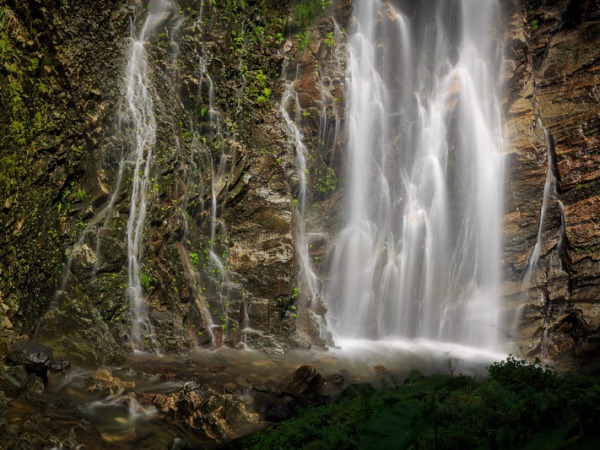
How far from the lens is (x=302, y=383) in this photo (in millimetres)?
8844

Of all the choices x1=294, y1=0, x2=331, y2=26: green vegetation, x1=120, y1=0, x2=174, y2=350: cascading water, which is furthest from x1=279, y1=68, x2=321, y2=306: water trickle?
x1=120, y1=0, x2=174, y2=350: cascading water

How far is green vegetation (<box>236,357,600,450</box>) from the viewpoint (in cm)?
252

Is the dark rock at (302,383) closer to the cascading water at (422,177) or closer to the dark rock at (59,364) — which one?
the dark rock at (59,364)

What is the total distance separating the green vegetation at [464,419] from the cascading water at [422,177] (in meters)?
Answer: 8.51

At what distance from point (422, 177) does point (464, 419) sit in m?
13.3

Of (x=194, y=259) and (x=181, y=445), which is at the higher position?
(x=194, y=259)

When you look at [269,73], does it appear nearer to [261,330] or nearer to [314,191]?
[314,191]

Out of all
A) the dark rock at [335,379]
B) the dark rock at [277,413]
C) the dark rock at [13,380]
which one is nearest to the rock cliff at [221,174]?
the dark rock at [13,380]

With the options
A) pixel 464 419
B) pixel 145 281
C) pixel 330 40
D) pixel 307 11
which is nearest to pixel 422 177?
pixel 330 40

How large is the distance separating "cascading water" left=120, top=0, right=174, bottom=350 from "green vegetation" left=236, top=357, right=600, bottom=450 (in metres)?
5.60

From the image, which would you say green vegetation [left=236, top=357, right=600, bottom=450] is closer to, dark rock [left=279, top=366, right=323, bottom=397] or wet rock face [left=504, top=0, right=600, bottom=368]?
dark rock [left=279, top=366, right=323, bottom=397]

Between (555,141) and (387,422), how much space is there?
16.5 metres

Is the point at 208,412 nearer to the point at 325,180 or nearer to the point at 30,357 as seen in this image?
the point at 30,357

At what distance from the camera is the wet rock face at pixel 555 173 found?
46.9 feet
